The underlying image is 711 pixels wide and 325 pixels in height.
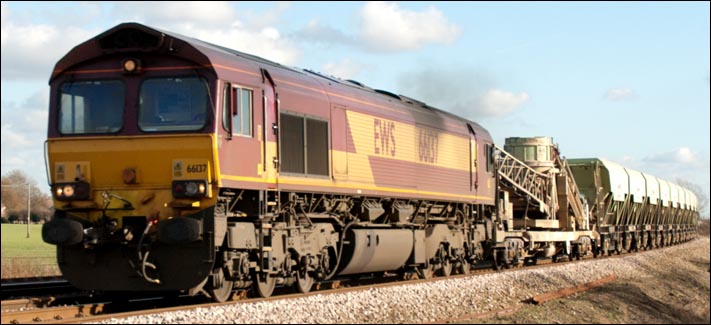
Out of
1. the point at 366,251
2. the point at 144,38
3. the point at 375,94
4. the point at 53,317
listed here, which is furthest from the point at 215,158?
the point at 375,94

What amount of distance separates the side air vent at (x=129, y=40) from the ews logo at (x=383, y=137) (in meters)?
6.44

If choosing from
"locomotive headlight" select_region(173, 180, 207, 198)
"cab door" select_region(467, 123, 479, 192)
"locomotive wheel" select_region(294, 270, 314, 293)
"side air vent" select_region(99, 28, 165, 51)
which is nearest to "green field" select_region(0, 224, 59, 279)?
"locomotive wheel" select_region(294, 270, 314, 293)

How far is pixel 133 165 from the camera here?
14.7m

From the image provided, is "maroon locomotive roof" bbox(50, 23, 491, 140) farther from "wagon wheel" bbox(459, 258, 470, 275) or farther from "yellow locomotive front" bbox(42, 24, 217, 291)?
"wagon wheel" bbox(459, 258, 470, 275)

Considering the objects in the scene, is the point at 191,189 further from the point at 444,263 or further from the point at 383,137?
the point at 444,263

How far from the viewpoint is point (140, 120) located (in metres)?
14.8

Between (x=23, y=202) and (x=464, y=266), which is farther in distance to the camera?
(x=23, y=202)

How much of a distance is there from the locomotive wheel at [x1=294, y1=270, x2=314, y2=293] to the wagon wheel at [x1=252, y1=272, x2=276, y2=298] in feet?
3.08

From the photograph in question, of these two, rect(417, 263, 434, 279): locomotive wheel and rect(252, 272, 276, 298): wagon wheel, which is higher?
rect(252, 272, 276, 298): wagon wheel

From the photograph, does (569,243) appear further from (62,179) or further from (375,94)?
(62,179)

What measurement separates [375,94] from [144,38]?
7.43 meters

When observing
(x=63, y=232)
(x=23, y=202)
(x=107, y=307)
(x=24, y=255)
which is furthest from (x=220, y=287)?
(x=23, y=202)

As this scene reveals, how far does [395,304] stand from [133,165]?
4822mm

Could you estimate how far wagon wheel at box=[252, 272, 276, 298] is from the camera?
16031mm
